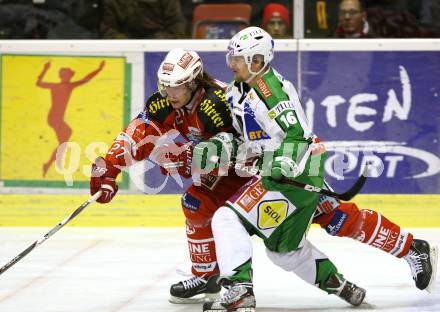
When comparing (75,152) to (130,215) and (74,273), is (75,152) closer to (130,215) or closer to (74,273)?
(130,215)

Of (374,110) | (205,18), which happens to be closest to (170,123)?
(374,110)

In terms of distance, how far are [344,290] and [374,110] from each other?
310 centimetres

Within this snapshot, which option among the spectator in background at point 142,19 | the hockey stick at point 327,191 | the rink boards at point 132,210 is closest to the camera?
the hockey stick at point 327,191

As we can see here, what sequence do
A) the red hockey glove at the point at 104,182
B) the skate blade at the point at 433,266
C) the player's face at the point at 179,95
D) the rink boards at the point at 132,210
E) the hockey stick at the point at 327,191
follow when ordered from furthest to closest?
the rink boards at the point at 132,210, the skate blade at the point at 433,266, the red hockey glove at the point at 104,182, the player's face at the point at 179,95, the hockey stick at the point at 327,191

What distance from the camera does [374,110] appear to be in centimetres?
873

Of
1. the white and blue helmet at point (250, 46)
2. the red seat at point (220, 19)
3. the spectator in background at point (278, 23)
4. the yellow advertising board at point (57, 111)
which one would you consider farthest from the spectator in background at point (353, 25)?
the white and blue helmet at point (250, 46)

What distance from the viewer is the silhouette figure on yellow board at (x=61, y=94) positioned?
8805mm

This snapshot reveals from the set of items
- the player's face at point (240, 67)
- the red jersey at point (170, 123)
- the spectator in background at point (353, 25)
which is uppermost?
the spectator in background at point (353, 25)

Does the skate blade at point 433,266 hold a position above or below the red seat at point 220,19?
below

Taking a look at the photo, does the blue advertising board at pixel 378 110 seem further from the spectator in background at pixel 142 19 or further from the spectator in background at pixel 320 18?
the spectator in background at pixel 142 19

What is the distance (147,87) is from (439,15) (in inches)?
94.3

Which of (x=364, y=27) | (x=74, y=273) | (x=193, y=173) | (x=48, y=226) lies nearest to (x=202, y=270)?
(x=193, y=173)

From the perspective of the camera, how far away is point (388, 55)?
28.7ft

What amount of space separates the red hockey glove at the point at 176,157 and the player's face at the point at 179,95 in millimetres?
308
